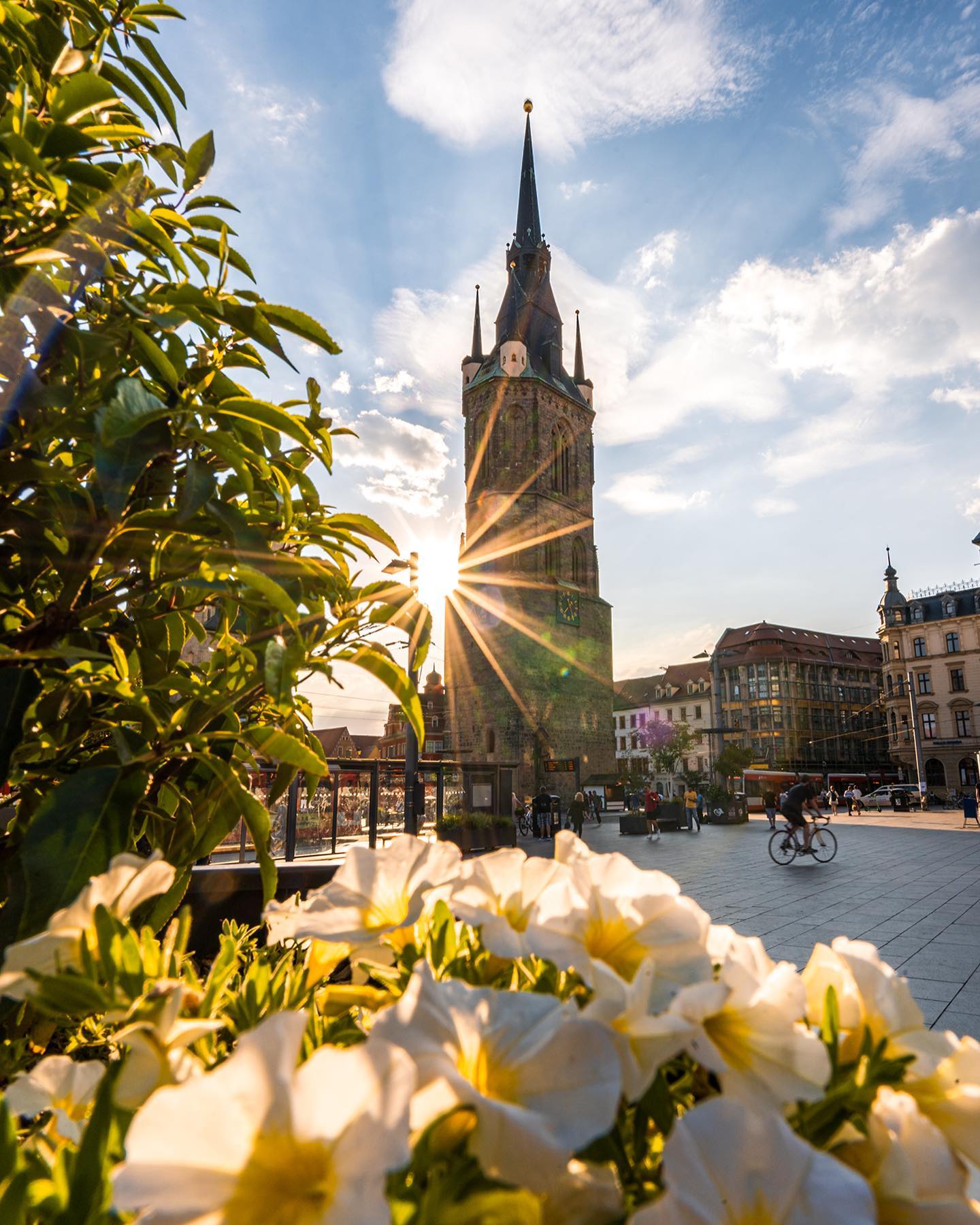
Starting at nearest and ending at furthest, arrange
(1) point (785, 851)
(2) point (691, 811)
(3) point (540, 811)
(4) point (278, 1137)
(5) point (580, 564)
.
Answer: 1. (4) point (278, 1137)
2. (1) point (785, 851)
3. (3) point (540, 811)
4. (2) point (691, 811)
5. (5) point (580, 564)

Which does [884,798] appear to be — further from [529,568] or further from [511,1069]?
[511,1069]

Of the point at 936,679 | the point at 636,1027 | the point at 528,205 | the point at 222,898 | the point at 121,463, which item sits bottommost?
the point at 222,898

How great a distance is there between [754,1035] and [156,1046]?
1.25 ft

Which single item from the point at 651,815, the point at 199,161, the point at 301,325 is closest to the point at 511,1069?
the point at 301,325

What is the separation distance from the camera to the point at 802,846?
15.9 m

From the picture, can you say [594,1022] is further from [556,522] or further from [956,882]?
[556,522]

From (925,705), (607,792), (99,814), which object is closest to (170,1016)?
(99,814)

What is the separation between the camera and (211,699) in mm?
998

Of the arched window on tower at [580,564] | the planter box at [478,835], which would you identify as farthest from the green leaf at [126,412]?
the arched window on tower at [580,564]

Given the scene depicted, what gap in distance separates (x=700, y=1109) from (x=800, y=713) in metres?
84.4

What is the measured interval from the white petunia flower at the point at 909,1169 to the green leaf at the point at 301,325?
1219mm

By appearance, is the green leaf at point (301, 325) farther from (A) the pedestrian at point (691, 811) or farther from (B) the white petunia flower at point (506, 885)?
(A) the pedestrian at point (691, 811)

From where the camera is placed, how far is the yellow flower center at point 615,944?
1.88ft

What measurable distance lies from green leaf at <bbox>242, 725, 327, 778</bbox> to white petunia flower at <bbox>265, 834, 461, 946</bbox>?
0.31m
